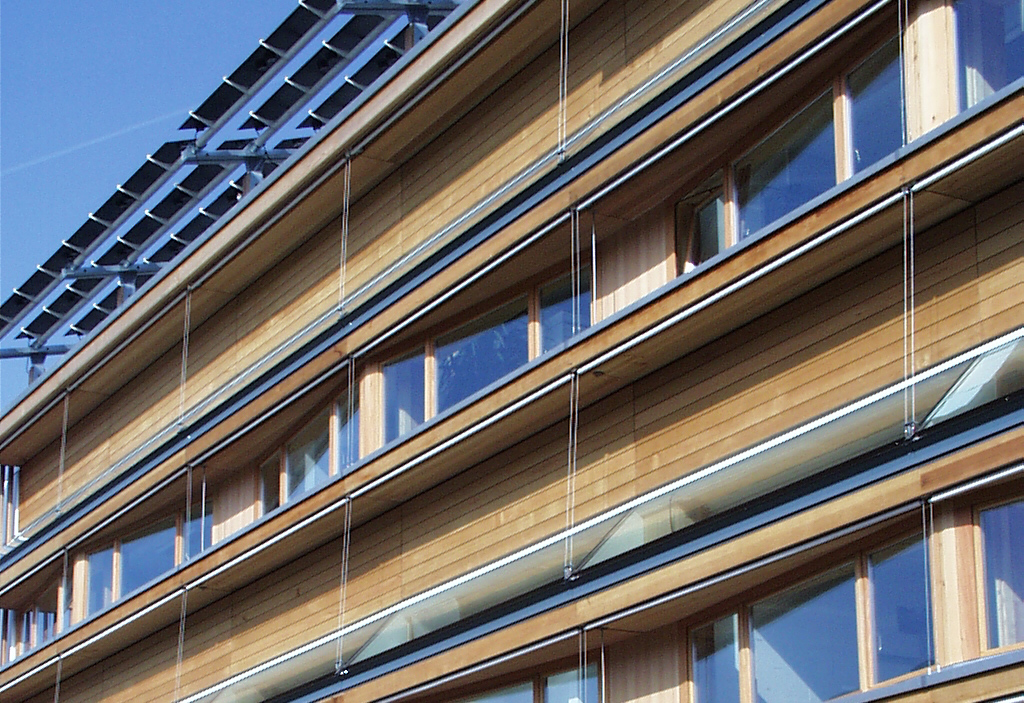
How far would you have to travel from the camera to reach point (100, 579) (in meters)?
33.6

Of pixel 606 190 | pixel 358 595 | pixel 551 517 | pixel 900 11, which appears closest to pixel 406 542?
pixel 358 595

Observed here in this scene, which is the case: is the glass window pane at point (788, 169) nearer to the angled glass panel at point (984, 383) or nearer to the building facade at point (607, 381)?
the building facade at point (607, 381)

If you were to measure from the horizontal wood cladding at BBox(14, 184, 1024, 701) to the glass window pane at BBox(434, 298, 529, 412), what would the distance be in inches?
43.2

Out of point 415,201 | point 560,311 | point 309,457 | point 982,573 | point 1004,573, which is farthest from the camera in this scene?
point 309,457

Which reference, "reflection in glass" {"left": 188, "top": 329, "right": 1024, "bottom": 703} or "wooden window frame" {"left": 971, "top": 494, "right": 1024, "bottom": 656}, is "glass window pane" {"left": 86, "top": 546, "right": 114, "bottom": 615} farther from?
"wooden window frame" {"left": 971, "top": 494, "right": 1024, "bottom": 656}

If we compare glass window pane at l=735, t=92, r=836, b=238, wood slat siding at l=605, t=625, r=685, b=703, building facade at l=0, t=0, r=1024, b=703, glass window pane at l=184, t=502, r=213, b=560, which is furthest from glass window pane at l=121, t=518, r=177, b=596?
glass window pane at l=735, t=92, r=836, b=238

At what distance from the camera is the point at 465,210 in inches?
958

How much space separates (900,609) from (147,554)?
19236mm

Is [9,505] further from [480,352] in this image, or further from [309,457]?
[480,352]

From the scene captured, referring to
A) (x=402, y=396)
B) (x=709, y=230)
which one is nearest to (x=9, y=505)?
(x=402, y=396)

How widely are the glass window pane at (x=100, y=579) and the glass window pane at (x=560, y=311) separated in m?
13.8

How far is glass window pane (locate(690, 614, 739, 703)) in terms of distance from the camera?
59.5 feet

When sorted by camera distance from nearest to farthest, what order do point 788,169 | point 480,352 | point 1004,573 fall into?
point 1004,573 → point 788,169 → point 480,352

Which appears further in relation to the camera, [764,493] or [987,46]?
[764,493]
